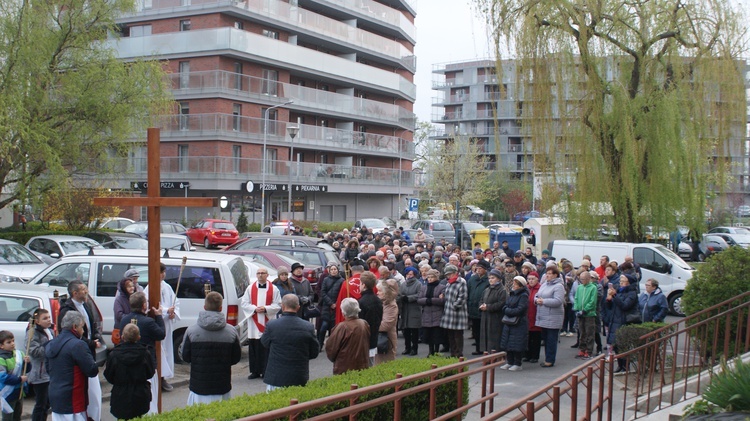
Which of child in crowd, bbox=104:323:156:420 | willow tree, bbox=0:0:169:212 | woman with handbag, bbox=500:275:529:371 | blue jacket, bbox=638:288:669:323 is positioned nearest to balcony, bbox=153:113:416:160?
willow tree, bbox=0:0:169:212

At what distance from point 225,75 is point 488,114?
57750mm

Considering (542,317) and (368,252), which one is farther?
(368,252)

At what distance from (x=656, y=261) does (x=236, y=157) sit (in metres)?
29.8

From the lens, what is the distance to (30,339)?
848cm

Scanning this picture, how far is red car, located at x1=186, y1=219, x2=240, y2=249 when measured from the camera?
37.3m

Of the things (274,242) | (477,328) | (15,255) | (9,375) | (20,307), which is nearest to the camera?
(9,375)

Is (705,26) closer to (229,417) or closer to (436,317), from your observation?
(436,317)

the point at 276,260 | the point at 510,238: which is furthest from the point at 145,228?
the point at 276,260

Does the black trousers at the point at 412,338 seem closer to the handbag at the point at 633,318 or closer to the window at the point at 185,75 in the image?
the handbag at the point at 633,318

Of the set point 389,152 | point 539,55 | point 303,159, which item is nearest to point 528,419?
point 539,55

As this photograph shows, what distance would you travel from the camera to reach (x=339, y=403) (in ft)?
21.8

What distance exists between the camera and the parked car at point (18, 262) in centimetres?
1711

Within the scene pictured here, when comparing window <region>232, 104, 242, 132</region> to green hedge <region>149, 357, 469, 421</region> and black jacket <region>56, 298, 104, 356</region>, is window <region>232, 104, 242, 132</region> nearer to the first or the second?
black jacket <region>56, 298, 104, 356</region>

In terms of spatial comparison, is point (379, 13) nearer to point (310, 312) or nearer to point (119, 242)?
point (119, 242)
